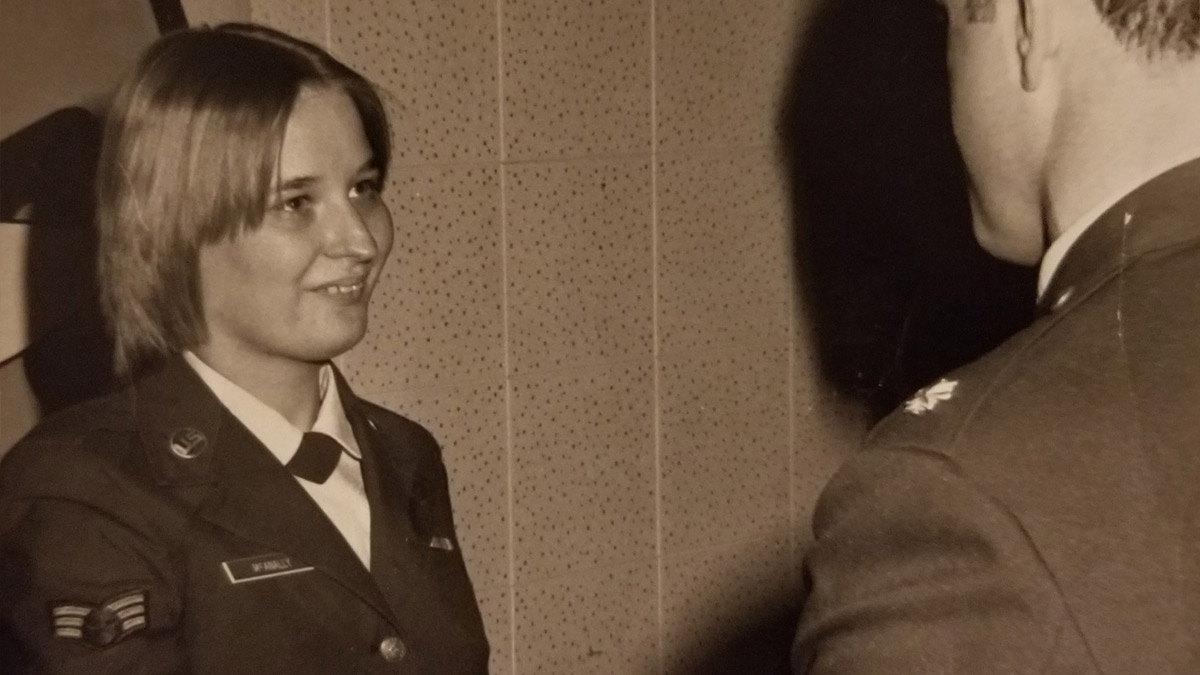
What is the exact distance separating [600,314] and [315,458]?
65cm

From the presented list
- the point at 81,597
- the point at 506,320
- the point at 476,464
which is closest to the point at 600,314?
the point at 506,320

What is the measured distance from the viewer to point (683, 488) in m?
1.94

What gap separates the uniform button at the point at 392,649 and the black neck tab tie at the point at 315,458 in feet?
0.55

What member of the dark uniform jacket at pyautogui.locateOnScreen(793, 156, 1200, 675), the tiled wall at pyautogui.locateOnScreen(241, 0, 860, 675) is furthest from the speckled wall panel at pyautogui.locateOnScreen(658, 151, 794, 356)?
the dark uniform jacket at pyautogui.locateOnScreen(793, 156, 1200, 675)

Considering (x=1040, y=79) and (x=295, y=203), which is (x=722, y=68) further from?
(x=1040, y=79)

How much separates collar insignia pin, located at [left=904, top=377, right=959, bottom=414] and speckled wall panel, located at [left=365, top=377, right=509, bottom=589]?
96 cm

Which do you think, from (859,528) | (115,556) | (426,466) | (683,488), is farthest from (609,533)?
(859,528)

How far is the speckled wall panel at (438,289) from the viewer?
4.99 feet

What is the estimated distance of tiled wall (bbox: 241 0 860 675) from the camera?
1.56 meters

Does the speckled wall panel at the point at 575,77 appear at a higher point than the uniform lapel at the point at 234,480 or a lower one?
higher

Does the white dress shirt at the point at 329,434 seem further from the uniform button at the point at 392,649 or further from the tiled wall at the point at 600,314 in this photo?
Answer: the tiled wall at the point at 600,314

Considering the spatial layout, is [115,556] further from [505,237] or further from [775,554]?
[775,554]

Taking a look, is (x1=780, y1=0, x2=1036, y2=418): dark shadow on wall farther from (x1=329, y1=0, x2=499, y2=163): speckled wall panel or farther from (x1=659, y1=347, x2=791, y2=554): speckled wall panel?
(x1=329, y1=0, x2=499, y2=163): speckled wall panel

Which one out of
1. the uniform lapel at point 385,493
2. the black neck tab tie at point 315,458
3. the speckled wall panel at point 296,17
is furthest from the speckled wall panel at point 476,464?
the speckled wall panel at point 296,17
